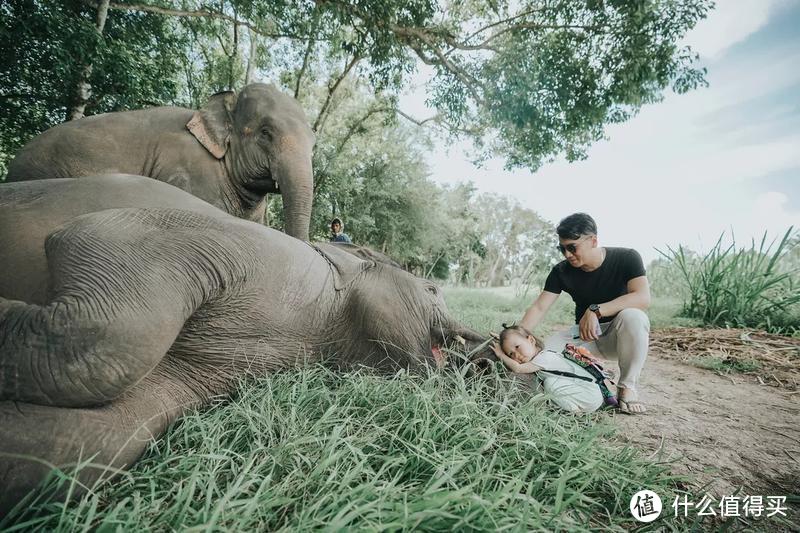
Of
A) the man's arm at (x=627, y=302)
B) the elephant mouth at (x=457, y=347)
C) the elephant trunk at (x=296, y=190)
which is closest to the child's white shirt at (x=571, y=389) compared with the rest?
the elephant mouth at (x=457, y=347)

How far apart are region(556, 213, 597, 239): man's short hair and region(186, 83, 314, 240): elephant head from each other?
2163 millimetres

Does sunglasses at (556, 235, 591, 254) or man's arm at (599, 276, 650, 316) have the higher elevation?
sunglasses at (556, 235, 591, 254)

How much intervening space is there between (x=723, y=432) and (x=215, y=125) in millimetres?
4544

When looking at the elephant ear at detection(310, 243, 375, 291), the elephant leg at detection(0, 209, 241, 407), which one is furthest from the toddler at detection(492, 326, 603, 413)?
the elephant leg at detection(0, 209, 241, 407)

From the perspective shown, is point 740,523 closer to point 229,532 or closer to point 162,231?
point 229,532

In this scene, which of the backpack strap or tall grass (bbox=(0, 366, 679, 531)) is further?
the backpack strap

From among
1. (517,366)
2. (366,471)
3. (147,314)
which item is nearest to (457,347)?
(517,366)

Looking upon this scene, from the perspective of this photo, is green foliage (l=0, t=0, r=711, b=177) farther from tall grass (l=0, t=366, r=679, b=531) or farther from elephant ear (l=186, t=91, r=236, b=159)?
tall grass (l=0, t=366, r=679, b=531)

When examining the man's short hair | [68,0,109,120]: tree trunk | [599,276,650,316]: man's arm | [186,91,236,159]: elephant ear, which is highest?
[68,0,109,120]: tree trunk

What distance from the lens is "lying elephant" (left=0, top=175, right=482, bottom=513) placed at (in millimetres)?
1180

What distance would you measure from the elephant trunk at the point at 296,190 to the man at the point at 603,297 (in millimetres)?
2057

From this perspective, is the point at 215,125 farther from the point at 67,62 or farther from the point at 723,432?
the point at 723,432

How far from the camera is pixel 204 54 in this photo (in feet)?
40.6

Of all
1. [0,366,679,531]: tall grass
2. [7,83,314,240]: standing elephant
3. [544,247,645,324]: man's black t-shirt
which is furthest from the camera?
[7,83,314,240]: standing elephant
